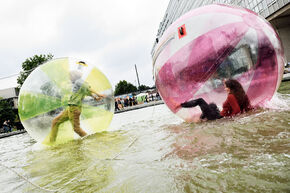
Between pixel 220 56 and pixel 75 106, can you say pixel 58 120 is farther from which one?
pixel 220 56

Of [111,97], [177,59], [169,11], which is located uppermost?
[169,11]

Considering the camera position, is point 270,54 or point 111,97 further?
point 111,97

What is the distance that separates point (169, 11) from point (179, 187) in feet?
191

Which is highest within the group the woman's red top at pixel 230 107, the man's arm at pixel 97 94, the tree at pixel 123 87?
the tree at pixel 123 87

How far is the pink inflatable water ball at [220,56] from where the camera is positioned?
2963 mm

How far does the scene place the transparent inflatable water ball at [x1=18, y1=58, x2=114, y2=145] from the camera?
411cm

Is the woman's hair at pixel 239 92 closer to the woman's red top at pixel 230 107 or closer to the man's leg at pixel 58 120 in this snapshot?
the woman's red top at pixel 230 107

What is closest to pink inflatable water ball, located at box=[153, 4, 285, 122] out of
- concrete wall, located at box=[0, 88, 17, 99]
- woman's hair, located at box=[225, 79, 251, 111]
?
woman's hair, located at box=[225, 79, 251, 111]

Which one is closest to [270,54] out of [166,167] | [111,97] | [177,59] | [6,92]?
[177,59]

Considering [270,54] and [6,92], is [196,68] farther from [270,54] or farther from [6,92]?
[6,92]

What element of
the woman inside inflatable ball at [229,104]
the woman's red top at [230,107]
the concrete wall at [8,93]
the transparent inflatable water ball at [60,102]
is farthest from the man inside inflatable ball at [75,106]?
the concrete wall at [8,93]

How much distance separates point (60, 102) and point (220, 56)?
3.11m

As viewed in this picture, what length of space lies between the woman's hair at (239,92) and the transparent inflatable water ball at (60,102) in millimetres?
2840

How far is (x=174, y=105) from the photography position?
3.56 m
